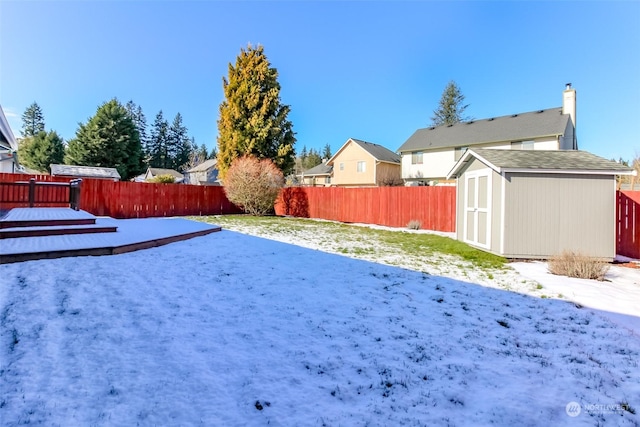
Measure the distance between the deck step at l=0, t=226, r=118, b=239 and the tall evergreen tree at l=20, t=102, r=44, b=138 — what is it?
5897 cm

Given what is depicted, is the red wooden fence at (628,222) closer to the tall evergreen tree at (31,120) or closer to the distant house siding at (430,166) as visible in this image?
the distant house siding at (430,166)

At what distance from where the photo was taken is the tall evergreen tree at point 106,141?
92.1ft

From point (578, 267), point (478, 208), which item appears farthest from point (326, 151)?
point (578, 267)

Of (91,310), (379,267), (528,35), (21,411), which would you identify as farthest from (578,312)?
(528,35)

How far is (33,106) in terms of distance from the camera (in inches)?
1978

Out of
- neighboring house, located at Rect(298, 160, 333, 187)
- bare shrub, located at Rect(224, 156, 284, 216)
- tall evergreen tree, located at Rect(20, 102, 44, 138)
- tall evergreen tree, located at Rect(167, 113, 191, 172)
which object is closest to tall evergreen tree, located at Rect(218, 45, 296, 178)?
bare shrub, located at Rect(224, 156, 284, 216)

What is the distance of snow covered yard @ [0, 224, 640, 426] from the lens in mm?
2033

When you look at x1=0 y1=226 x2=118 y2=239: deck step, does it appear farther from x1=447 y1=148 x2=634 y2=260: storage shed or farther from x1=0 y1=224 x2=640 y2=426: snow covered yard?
x1=447 y1=148 x2=634 y2=260: storage shed

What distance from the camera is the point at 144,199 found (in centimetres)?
1556

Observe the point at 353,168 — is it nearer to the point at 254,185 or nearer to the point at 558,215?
the point at 254,185

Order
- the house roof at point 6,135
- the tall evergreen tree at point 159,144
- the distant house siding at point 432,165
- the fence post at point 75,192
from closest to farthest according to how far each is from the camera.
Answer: the house roof at point 6,135
the fence post at point 75,192
the distant house siding at point 432,165
the tall evergreen tree at point 159,144

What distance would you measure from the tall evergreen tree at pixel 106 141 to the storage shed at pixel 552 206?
3134 cm

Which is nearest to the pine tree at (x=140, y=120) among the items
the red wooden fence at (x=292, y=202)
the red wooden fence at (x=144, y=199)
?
the red wooden fence at (x=144, y=199)

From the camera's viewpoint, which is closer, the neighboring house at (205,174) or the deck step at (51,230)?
the deck step at (51,230)
